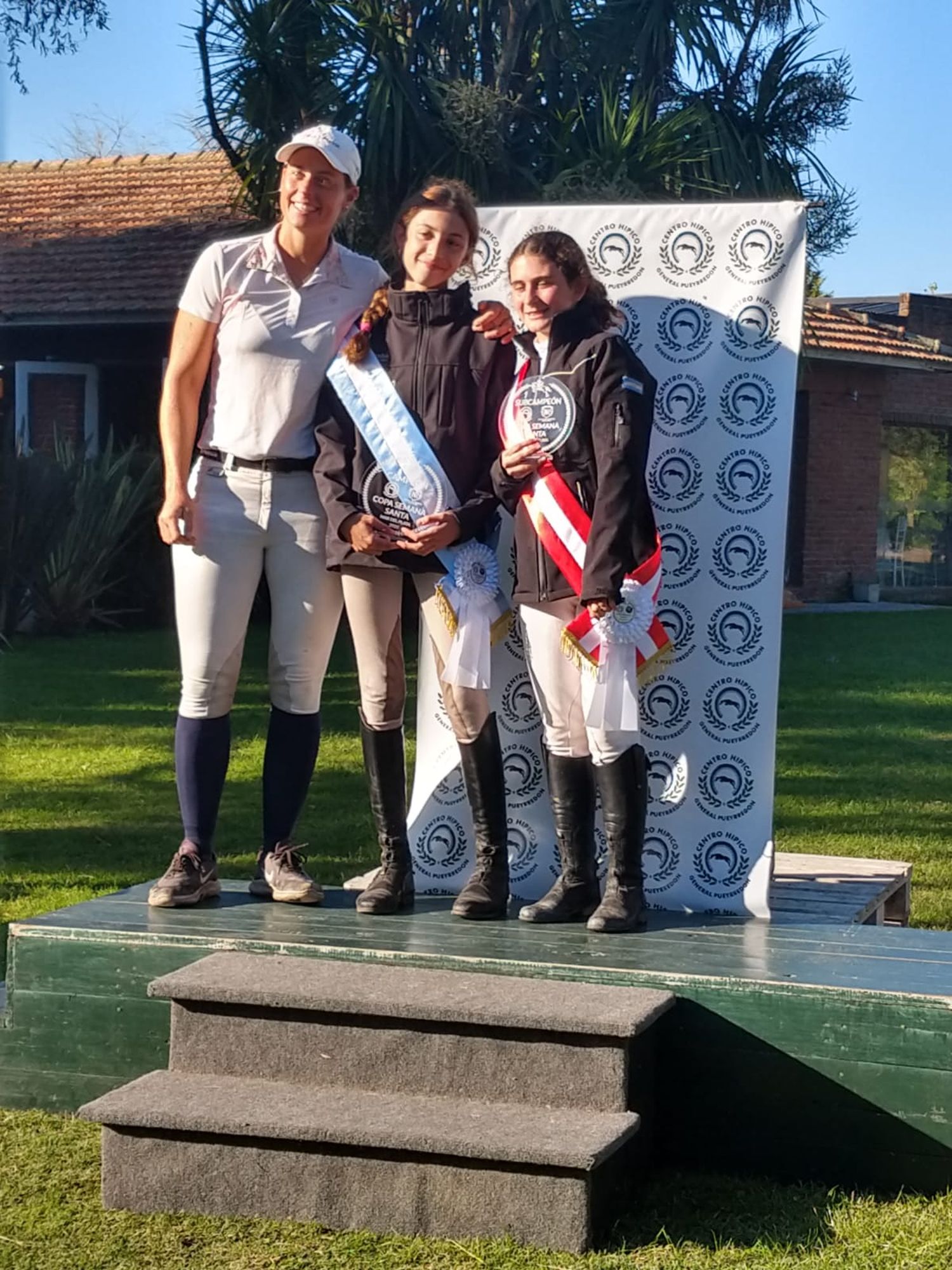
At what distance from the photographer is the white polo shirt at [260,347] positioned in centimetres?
396

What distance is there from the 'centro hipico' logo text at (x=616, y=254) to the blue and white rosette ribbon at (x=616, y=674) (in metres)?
1.02

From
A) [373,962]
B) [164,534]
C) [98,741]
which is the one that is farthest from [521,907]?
[98,741]

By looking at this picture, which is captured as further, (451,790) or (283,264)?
(451,790)

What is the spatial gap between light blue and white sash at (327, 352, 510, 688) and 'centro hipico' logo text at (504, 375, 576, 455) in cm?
24

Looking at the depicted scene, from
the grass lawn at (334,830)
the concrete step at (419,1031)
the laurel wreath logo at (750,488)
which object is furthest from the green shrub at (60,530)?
the concrete step at (419,1031)

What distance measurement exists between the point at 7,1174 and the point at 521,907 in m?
1.40

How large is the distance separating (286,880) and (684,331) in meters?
1.75

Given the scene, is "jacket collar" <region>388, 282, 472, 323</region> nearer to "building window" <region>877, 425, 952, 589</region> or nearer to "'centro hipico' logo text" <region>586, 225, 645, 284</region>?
"'centro hipico' logo text" <region>586, 225, 645, 284</region>

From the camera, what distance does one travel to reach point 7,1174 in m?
3.49

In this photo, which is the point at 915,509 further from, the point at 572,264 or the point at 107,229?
the point at 572,264

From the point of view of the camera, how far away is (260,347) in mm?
3961

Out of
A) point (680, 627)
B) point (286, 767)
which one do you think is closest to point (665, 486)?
point (680, 627)

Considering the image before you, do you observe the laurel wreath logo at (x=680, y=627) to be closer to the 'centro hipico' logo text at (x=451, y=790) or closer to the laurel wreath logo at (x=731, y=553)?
the laurel wreath logo at (x=731, y=553)

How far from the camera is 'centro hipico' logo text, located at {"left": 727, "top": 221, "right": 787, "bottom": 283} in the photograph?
14.3 ft
